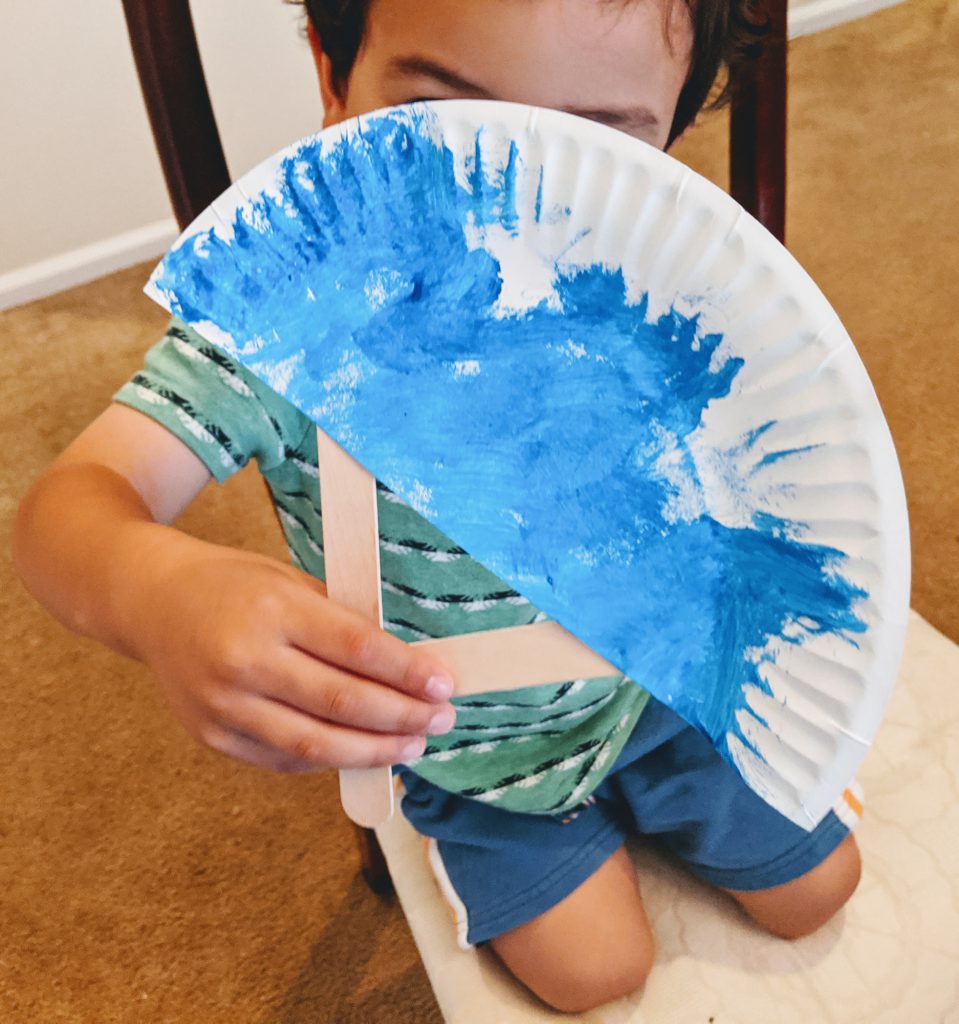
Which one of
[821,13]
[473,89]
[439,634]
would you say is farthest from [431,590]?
[821,13]

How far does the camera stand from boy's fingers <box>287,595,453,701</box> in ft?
1.19

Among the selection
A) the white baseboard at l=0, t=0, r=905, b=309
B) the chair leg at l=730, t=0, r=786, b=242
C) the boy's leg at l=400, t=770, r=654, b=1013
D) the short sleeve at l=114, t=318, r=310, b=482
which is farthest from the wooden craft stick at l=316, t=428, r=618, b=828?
the white baseboard at l=0, t=0, r=905, b=309

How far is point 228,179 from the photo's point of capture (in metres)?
0.56

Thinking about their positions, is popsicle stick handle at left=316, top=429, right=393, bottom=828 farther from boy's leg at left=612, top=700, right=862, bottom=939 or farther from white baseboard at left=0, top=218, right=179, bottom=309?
white baseboard at left=0, top=218, right=179, bottom=309

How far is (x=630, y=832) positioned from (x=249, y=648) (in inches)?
14.7

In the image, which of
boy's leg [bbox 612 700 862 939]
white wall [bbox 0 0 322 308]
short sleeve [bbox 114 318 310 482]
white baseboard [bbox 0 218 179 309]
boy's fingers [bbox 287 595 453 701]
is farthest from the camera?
white baseboard [bbox 0 218 179 309]

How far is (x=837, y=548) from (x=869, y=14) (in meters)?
1.95

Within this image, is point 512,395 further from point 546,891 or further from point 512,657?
point 546,891

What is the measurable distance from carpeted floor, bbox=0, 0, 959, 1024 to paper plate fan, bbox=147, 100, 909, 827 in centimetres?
54

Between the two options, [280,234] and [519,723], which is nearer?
[280,234]

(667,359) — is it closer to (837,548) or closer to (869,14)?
(837,548)

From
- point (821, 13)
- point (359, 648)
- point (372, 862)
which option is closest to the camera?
point (359, 648)

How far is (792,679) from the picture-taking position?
1.38 feet

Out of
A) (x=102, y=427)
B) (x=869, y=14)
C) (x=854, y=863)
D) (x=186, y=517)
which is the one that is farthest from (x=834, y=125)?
(x=102, y=427)
